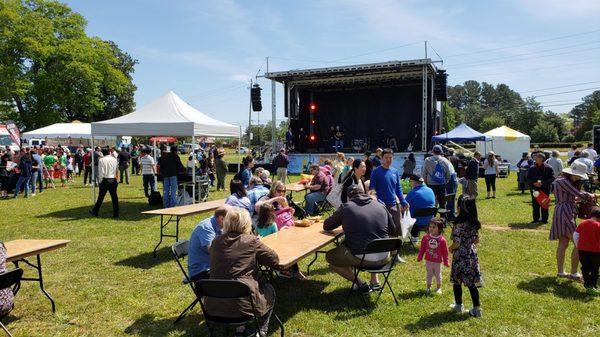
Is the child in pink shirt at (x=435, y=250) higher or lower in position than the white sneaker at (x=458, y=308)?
higher

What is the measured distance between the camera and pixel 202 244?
12.5 ft

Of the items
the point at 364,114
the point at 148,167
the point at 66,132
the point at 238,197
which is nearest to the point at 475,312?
the point at 238,197

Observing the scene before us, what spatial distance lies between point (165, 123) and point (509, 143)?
20.0 metres

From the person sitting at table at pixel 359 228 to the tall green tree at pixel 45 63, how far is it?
94.0ft

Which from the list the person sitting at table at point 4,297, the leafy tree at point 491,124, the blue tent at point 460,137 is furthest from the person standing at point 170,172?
the leafy tree at point 491,124

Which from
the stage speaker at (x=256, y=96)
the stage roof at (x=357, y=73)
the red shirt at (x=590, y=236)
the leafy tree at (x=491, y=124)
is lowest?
the red shirt at (x=590, y=236)

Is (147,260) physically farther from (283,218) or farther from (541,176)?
(541,176)

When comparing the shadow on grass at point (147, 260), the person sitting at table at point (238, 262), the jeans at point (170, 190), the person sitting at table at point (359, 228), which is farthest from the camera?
the jeans at point (170, 190)

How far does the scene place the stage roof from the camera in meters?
17.7

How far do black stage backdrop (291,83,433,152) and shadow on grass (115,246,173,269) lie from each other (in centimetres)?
1591

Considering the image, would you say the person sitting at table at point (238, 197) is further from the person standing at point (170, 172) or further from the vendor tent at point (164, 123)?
the person standing at point (170, 172)

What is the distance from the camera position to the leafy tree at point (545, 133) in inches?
2082

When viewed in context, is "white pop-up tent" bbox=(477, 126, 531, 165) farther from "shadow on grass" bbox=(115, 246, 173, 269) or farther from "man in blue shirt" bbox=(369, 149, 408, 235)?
"shadow on grass" bbox=(115, 246, 173, 269)

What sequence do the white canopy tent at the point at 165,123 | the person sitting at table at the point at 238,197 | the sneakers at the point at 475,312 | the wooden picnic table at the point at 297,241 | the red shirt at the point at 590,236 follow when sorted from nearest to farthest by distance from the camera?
the wooden picnic table at the point at 297,241 < the sneakers at the point at 475,312 < the red shirt at the point at 590,236 < the person sitting at table at the point at 238,197 < the white canopy tent at the point at 165,123
